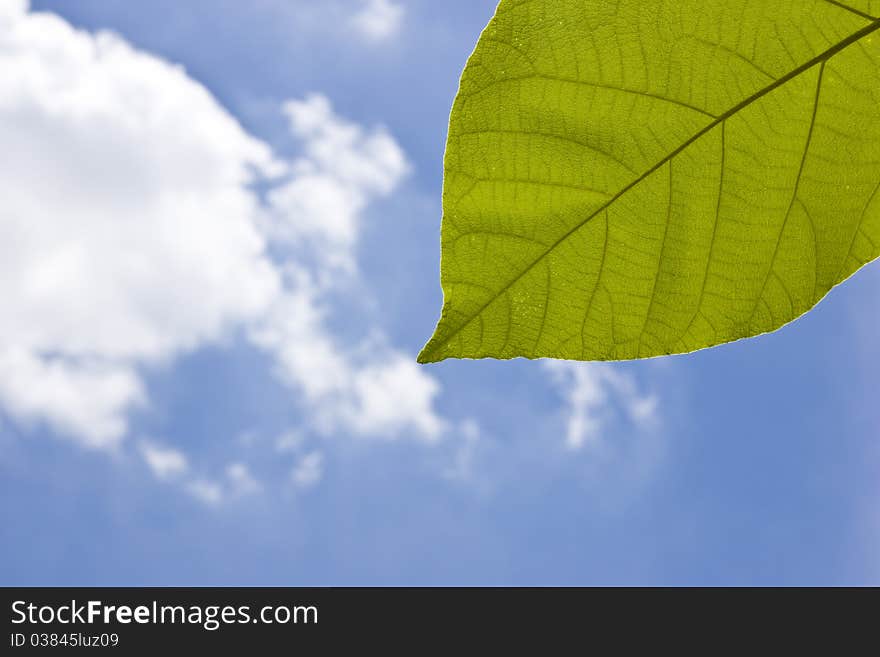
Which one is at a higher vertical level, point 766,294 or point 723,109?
point 723,109

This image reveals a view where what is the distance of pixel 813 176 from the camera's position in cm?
66

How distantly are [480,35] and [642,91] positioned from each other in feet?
0.44

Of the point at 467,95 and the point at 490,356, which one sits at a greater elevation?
the point at 467,95

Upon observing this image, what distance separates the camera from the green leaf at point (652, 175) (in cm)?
63

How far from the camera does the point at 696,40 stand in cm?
64

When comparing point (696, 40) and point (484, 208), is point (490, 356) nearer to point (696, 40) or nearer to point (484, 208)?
point (484, 208)

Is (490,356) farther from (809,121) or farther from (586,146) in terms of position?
(809,121)

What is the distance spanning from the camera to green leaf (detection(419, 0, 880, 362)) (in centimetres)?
63

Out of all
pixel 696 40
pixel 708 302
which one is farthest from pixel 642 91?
pixel 708 302

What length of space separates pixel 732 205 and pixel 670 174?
0.05m

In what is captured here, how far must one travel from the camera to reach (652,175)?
67 centimetres

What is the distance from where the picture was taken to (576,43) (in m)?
0.64

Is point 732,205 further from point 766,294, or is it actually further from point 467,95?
point 467,95

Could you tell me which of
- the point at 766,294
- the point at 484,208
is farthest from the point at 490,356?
the point at 766,294
